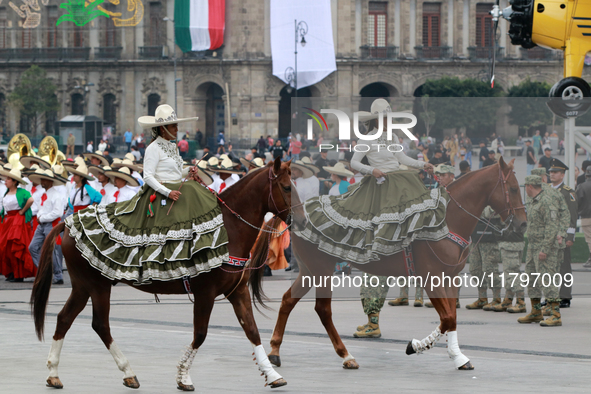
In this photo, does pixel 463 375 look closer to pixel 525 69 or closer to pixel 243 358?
pixel 243 358

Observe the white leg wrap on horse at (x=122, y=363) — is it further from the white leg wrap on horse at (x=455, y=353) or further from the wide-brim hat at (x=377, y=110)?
the wide-brim hat at (x=377, y=110)

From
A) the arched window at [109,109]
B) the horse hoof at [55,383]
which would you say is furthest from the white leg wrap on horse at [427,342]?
the arched window at [109,109]

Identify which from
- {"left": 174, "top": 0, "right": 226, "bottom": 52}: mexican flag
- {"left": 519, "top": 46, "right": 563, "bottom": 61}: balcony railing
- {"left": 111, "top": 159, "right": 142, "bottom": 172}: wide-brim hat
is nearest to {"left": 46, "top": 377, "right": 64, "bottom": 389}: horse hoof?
{"left": 111, "top": 159, "right": 142, "bottom": 172}: wide-brim hat

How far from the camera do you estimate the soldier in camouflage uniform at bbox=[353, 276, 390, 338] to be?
10.4 m

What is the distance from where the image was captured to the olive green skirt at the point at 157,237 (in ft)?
25.2

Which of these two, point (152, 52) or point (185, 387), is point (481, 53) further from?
point (185, 387)

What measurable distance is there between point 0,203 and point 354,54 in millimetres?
42812

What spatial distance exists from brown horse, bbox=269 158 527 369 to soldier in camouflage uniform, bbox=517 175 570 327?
5.13ft

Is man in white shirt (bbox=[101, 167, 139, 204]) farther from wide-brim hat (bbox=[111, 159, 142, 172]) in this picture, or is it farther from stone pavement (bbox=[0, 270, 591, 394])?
stone pavement (bbox=[0, 270, 591, 394])

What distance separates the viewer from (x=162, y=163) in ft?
26.5

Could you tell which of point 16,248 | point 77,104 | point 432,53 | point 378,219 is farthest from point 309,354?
point 77,104

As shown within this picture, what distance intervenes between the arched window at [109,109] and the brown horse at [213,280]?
53.9 meters

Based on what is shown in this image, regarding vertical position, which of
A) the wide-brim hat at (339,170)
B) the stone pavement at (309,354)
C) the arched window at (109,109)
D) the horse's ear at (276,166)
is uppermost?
the arched window at (109,109)

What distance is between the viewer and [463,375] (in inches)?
325
